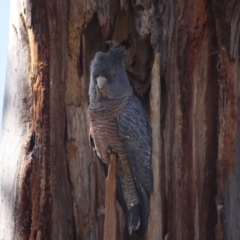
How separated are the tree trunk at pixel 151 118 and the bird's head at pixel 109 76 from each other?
6.2 inches

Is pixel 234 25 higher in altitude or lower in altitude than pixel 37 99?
higher

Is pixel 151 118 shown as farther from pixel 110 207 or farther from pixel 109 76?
pixel 110 207

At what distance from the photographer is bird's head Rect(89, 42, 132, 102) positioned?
4113mm

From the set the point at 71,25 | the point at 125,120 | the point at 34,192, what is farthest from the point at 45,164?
the point at 71,25

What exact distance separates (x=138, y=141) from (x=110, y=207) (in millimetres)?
376

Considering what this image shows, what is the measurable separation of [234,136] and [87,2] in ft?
3.19

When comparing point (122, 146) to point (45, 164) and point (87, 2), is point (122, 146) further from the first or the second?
point (87, 2)

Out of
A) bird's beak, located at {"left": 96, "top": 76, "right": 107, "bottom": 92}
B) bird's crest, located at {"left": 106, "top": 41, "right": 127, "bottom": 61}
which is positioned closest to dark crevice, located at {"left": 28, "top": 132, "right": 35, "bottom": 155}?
bird's beak, located at {"left": 96, "top": 76, "right": 107, "bottom": 92}

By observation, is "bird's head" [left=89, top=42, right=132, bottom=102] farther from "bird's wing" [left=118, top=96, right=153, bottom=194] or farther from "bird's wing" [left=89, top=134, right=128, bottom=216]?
"bird's wing" [left=89, top=134, right=128, bottom=216]

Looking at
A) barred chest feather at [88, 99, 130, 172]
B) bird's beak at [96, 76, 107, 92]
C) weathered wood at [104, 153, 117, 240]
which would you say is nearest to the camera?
weathered wood at [104, 153, 117, 240]

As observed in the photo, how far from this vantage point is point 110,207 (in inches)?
156

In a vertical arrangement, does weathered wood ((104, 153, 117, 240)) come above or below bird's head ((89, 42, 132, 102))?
below

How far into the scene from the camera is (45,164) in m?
4.19

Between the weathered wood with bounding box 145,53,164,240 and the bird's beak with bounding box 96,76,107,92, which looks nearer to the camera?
the bird's beak with bounding box 96,76,107,92
